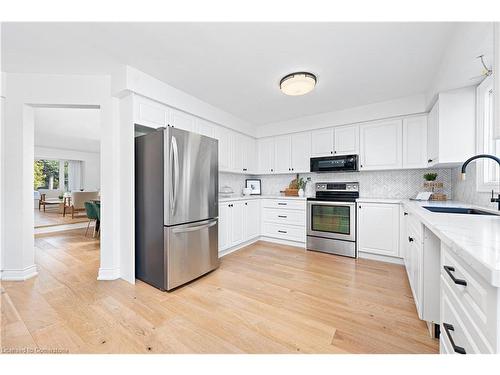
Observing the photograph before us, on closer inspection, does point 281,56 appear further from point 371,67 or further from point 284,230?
point 284,230

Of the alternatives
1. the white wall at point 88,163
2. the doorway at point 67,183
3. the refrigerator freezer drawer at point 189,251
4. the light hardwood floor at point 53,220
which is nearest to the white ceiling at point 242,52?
the doorway at point 67,183

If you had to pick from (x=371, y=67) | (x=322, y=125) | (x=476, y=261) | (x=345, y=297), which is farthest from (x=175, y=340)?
(x=322, y=125)

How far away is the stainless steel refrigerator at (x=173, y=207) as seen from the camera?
2.10 meters

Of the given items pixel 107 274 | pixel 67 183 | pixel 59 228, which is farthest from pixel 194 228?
pixel 67 183

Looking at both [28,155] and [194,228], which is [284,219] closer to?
[194,228]

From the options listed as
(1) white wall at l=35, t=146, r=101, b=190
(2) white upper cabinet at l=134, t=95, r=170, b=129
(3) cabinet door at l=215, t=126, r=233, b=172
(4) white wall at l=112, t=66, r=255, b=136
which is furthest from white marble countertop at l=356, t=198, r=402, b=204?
(1) white wall at l=35, t=146, r=101, b=190

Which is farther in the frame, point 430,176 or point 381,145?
point 381,145

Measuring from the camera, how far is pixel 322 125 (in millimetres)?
3619

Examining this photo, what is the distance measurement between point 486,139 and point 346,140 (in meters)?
1.60

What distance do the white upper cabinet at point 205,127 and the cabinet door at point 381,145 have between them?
93.0 inches

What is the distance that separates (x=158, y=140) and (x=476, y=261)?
7.60 feet

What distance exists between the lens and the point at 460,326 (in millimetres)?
836

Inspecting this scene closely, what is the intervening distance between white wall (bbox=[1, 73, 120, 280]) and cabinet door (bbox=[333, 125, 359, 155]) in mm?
3213

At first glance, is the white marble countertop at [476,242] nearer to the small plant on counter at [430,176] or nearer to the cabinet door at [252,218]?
the small plant on counter at [430,176]
